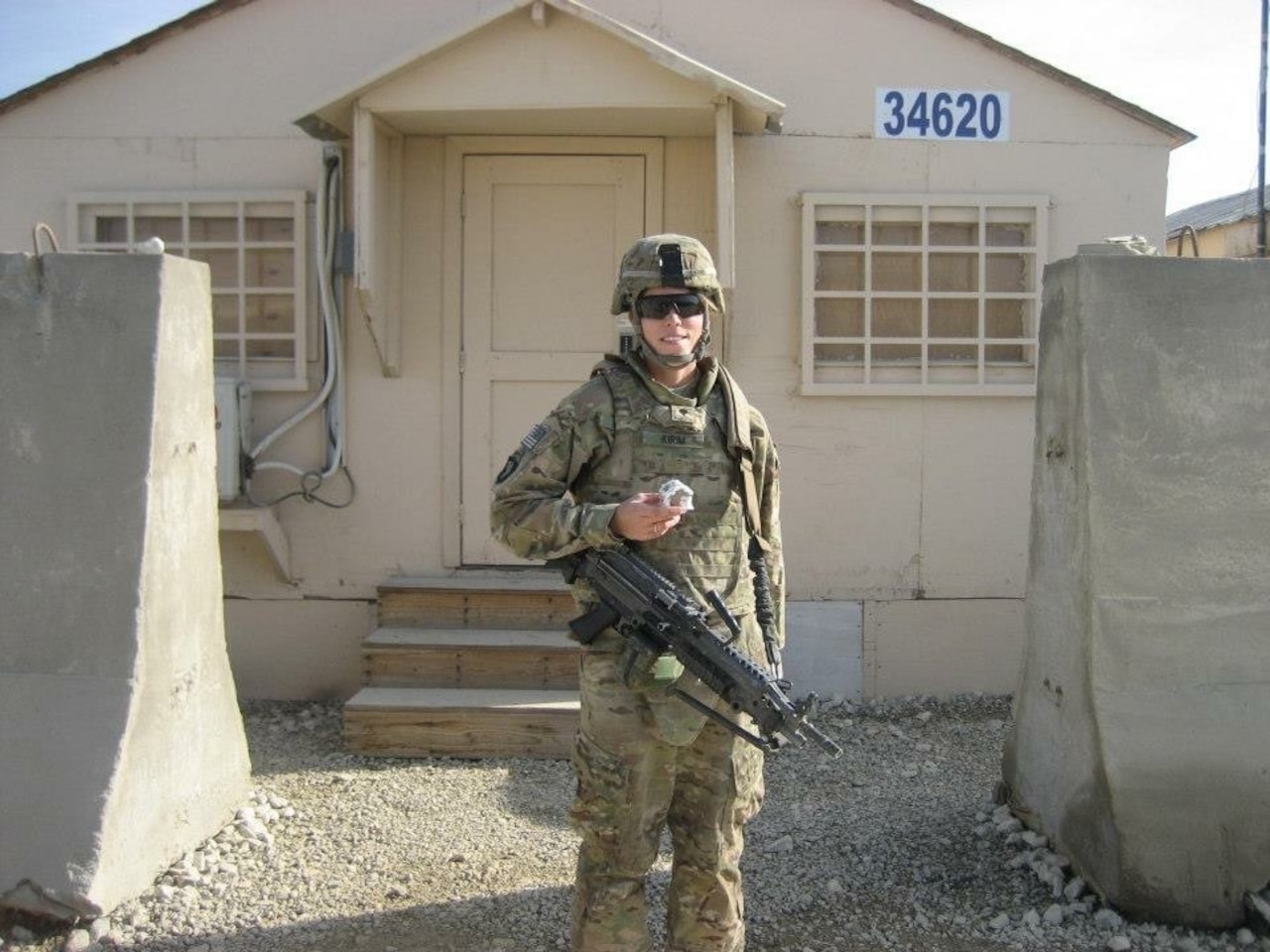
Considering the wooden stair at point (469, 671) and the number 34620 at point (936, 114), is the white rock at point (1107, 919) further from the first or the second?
the number 34620 at point (936, 114)

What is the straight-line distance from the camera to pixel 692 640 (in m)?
3.03

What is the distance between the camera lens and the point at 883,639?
256 inches

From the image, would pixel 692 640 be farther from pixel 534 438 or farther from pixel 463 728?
pixel 463 728

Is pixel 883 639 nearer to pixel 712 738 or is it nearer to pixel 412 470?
pixel 412 470

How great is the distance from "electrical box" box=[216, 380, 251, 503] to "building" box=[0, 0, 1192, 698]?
154 millimetres

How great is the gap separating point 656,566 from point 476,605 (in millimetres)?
3013

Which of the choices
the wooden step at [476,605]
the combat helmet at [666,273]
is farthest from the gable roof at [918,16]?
the combat helmet at [666,273]

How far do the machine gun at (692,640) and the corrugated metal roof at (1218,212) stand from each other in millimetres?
10585

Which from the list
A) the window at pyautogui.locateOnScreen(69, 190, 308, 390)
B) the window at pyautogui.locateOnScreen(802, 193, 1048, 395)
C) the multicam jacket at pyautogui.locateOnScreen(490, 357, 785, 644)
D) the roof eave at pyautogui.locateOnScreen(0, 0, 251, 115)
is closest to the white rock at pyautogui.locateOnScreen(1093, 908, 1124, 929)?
the multicam jacket at pyautogui.locateOnScreen(490, 357, 785, 644)

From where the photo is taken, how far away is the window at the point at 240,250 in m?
6.32

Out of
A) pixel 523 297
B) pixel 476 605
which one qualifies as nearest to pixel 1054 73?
pixel 523 297

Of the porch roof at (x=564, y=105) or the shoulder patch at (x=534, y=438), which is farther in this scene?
the porch roof at (x=564, y=105)

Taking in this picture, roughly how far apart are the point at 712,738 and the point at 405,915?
1412 mm

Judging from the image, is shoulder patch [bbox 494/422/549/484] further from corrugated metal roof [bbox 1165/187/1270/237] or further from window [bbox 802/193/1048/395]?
corrugated metal roof [bbox 1165/187/1270/237]
